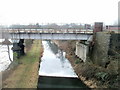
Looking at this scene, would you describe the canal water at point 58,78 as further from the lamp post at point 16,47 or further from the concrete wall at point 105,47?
the lamp post at point 16,47

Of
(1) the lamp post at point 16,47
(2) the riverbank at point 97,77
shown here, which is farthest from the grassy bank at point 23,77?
(1) the lamp post at point 16,47

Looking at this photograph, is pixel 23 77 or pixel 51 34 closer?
pixel 23 77

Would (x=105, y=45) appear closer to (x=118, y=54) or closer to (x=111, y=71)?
(x=118, y=54)

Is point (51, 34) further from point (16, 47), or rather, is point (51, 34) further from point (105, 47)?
point (105, 47)

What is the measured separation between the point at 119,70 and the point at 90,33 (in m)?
14.2

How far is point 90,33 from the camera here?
115 ft

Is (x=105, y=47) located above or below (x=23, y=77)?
above

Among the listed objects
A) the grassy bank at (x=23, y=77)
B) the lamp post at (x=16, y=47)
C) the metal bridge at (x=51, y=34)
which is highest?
the metal bridge at (x=51, y=34)

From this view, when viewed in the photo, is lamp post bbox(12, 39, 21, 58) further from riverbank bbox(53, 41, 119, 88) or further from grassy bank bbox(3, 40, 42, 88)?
riverbank bbox(53, 41, 119, 88)

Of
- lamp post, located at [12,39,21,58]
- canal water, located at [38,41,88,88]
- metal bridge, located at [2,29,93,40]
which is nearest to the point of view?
canal water, located at [38,41,88,88]

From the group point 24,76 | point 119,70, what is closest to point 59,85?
point 24,76

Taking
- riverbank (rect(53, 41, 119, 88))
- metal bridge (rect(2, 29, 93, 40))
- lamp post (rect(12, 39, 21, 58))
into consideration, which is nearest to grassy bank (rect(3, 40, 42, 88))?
metal bridge (rect(2, 29, 93, 40))

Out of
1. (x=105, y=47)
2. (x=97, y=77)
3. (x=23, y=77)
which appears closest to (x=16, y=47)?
(x=23, y=77)

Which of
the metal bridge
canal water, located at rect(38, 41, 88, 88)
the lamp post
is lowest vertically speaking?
canal water, located at rect(38, 41, 88, 88)
